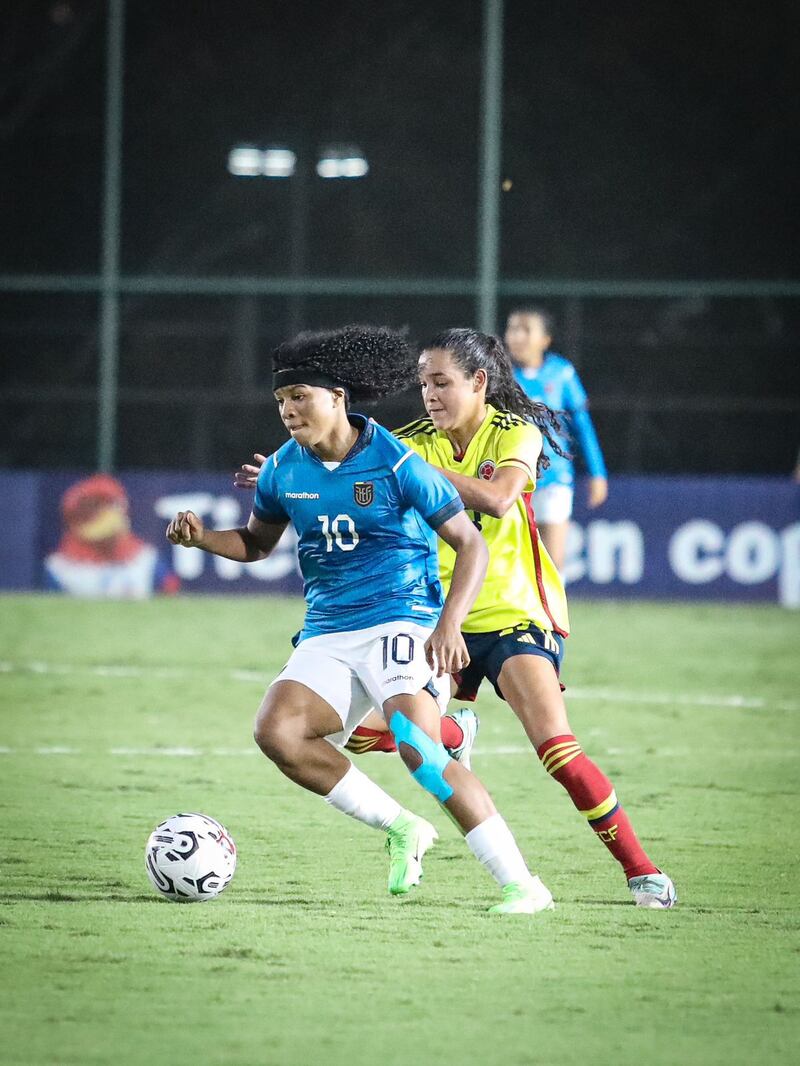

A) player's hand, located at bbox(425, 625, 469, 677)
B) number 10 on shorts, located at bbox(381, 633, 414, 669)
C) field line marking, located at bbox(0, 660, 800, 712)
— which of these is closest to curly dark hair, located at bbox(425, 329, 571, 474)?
number 10 on shorts, located at bbox(381, 633, 414, 669)

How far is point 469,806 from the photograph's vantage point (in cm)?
554

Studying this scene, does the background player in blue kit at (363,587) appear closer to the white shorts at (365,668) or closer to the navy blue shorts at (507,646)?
the white shorts at (365,668)

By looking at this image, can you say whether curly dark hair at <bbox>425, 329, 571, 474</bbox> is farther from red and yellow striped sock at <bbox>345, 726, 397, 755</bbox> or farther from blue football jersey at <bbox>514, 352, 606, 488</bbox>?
blue football jersey at <bbox>514, 352, 606, 488</bbox>

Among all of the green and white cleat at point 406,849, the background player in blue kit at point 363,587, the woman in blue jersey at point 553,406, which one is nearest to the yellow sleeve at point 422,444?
the background player in blue kit at point 363,587

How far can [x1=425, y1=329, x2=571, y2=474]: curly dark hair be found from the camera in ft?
20.2

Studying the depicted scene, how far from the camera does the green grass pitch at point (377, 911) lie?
14.3ft

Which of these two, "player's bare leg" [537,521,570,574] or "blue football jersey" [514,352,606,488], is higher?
"blue football jersey" [514,352,606,488]

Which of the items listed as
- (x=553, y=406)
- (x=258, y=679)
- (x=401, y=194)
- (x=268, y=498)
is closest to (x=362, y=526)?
(x=268, y=498)

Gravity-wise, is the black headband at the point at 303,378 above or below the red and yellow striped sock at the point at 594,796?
above

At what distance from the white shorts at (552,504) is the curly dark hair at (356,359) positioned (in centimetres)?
496

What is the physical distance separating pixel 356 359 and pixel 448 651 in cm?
102

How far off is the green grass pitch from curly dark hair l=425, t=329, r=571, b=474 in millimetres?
1585

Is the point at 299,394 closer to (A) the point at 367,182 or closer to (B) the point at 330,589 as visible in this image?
(B) the point at 330,589

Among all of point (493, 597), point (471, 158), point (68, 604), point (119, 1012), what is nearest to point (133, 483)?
point (68, 604)
